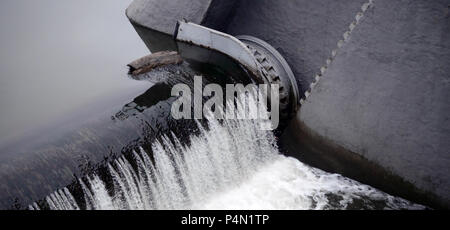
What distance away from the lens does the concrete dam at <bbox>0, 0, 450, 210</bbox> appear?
4.02m

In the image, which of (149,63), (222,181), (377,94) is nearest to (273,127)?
(222,181)

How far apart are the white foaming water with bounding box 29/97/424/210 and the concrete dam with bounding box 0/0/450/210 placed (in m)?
0.02

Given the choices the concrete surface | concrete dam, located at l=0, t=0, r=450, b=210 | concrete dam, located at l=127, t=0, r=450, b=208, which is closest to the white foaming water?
concrete dam, located at l=0, t=0, r=450, b=210

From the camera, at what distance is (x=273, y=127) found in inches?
223

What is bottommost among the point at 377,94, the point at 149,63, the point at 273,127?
the point at 273,127

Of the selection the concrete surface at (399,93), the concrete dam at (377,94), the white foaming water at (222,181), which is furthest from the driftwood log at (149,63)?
the concrete surface at (399,93)

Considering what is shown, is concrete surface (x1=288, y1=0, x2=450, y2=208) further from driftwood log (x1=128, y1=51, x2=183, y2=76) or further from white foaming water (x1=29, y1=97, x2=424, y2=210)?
driftwood log (x1=128, y1=51, x2=183, y2=76)

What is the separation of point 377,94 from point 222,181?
8.49 feet

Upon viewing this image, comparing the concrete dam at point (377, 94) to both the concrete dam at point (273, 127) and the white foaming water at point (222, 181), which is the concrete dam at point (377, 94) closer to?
the concrete dam at point (273, 127)

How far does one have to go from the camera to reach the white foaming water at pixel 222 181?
3.97 m

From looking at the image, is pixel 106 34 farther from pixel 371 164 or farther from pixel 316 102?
pixel 371 164

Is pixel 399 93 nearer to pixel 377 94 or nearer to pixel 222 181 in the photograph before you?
pixel 377 94
